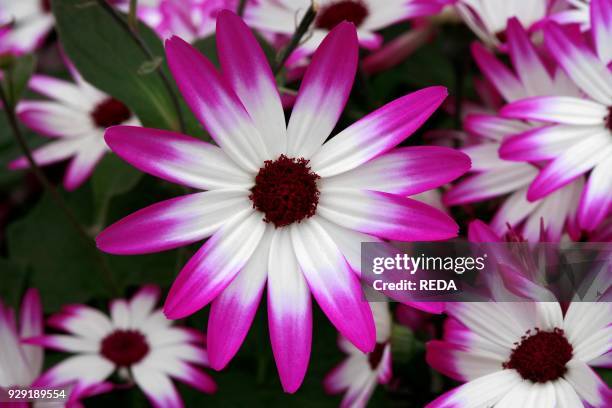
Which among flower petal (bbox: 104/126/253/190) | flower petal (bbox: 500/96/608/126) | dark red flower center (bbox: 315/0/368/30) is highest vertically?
dark red flower center (bbox: 315/0/368/30)

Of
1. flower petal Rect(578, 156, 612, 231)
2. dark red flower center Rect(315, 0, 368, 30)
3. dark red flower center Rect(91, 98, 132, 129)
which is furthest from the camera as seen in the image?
dark red flower center Rect(91, 98, 132, 129)

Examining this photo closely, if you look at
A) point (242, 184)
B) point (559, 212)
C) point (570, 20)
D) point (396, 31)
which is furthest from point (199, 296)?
point (396, 31)

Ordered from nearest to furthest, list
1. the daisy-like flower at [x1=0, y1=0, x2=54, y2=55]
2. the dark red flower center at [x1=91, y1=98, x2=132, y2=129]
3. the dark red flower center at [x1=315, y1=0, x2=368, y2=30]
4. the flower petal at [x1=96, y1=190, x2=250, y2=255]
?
the flower petal at [x1=96, y1=190, x2=250, y2=255]
the dark red flower center at [x1=315, y1=0, x2=368, y2=30]
the dark red flower center at [x1=91, y1=98, x2=132, y2=129]
the daisy-like flower at [x1=0, y1=0, x2=54, y2=55]

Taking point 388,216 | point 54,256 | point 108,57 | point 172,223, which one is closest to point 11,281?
point 54,256

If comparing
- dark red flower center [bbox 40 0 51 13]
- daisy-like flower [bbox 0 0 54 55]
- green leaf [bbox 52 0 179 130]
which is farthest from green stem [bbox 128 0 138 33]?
dark red flower center [bbox 40 0 51 13]

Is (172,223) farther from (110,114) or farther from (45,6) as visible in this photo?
(45,6)

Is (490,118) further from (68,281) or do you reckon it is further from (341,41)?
(68,281)

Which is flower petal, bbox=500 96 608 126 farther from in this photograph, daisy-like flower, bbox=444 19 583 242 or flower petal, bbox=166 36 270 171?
flower petal, bbox=166 36 270 171
